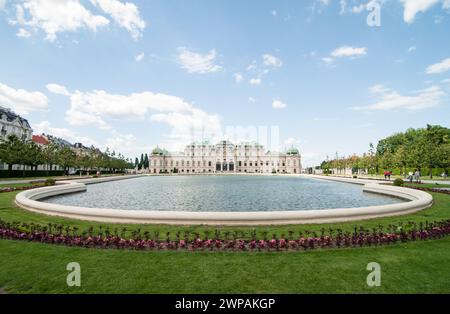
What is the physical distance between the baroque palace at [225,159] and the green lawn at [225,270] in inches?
5593

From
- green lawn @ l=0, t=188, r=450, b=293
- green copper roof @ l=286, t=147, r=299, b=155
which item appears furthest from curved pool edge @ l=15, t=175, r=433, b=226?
green copper roof @ l=286, t=147, r=299, b=155

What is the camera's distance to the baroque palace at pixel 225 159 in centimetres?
15250

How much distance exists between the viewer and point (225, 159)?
152 m

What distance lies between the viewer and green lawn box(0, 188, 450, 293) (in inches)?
249

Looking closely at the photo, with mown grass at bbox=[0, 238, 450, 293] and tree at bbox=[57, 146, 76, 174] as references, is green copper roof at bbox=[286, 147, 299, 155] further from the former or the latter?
mown grass at bbox=[0, 238, 450, 293]

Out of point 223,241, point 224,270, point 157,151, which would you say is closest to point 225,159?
point 157,151

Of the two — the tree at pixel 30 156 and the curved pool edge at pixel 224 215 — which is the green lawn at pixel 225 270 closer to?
the curved pool edge at pixel 224 215

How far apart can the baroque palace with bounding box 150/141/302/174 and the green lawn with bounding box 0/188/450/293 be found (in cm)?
14206

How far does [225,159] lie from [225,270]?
145m

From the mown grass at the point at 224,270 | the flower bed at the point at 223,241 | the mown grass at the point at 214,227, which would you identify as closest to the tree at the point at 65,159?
the mown grass at the point at 214,227
